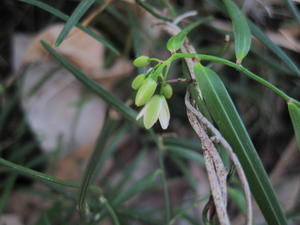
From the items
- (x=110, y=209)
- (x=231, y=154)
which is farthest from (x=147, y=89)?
(x=110, y=209)

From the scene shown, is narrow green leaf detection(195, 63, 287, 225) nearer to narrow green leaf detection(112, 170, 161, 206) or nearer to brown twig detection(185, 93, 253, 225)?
brown twig detection(185, 93, 253, 225)

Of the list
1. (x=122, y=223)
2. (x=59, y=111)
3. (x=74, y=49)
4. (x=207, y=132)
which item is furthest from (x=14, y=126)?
(x=207, y=132)

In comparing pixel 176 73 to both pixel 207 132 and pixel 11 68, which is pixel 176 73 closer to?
pixel 11 68

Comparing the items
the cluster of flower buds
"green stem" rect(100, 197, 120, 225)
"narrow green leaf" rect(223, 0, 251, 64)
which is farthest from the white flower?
"green stem" rect(100, 197, 120, 225)

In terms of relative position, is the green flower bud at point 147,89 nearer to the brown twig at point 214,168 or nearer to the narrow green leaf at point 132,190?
the brown twig at point 214,168

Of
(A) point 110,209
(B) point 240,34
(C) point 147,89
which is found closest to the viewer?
(C) point 147,89

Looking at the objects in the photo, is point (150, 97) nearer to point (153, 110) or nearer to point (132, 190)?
point (153, 110)
